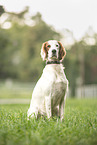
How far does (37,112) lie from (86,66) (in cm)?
2510

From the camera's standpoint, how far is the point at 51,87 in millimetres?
4195

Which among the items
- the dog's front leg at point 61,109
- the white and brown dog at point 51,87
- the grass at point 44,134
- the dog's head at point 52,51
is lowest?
the grass at point 44,134

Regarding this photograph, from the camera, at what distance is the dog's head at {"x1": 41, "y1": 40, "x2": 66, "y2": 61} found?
435 centimetres

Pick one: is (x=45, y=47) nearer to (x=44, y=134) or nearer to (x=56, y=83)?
(x=56, y=83)

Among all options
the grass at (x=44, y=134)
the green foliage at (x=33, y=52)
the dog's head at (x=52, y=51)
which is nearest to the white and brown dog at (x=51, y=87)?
the dog's head at (x=52, y=51)

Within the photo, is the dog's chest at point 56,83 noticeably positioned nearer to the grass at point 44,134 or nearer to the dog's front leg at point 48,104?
the dog's front leg at point 48,104

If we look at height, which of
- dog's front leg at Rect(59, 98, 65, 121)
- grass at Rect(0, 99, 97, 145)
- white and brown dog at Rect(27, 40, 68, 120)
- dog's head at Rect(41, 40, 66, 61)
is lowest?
grass at Rect(0, 99, 97, 145)

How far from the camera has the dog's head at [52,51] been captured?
171 inches

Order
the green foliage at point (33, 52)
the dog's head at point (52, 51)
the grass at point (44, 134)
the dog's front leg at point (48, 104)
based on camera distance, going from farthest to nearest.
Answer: the green foliage at point (33, 52) < the dog's head at point (52, 51) < the dog's front leg at point (48, 104) < the grass at point (44, 134)

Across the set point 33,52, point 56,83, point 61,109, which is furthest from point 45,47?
point 33,52

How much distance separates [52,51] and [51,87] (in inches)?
25.2

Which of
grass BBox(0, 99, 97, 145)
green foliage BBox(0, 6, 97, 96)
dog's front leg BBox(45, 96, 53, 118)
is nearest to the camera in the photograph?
grass BBox(0, 99, 97, 145)

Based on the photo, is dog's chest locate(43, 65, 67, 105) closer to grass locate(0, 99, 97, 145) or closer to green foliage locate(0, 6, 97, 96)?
grass locate(0, 99, 97, 145)

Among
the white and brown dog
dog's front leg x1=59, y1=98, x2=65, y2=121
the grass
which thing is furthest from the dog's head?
the grass
